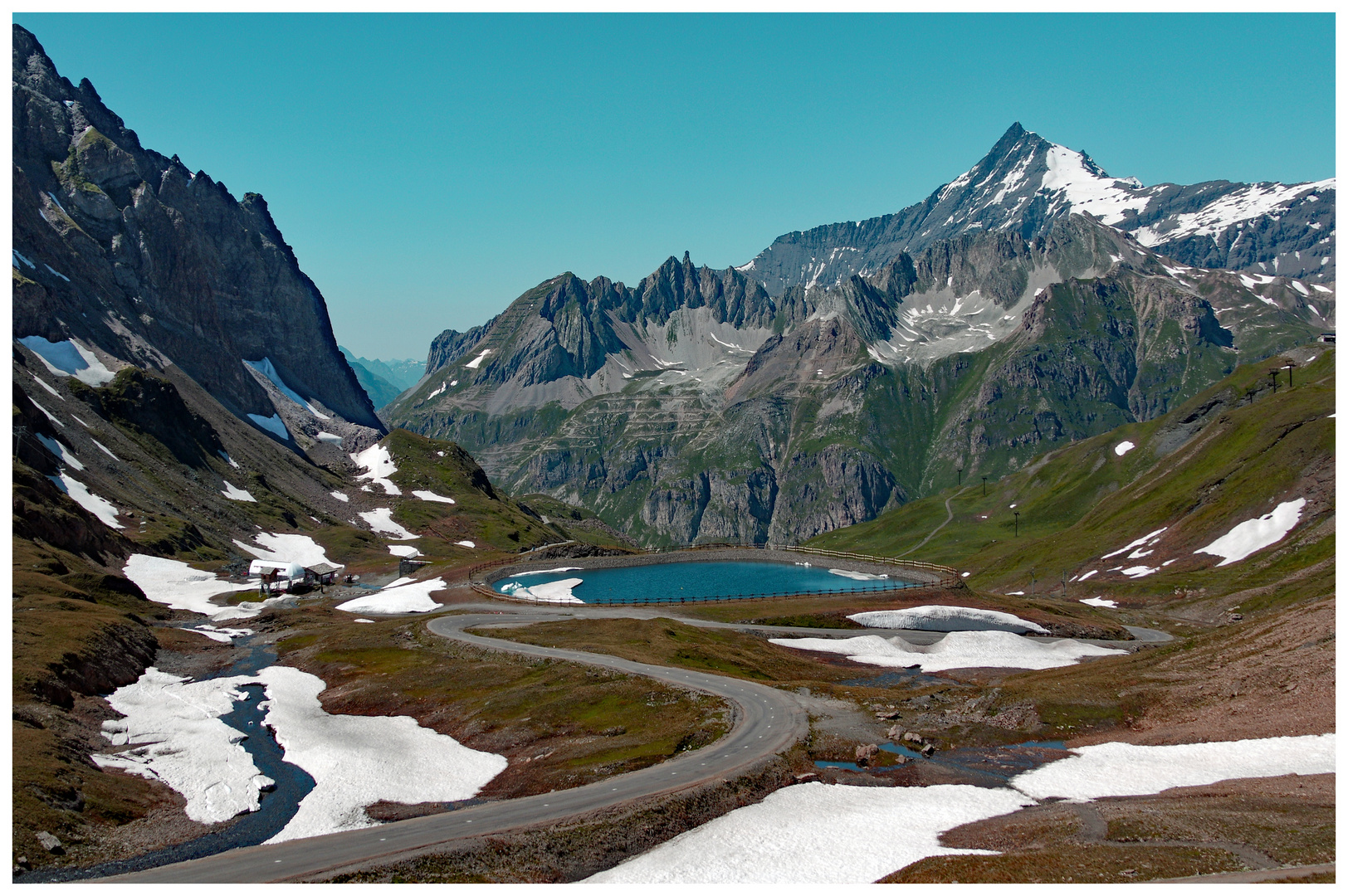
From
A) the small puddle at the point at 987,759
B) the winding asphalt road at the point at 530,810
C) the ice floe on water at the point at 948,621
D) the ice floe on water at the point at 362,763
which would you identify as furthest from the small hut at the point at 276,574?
the small puddle at the point at 987,759

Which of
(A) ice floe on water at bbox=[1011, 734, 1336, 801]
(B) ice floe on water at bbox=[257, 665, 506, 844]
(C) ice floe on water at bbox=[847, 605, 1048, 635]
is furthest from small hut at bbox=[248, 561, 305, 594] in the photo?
(A) ice floe on water at bbox=[1011, 734, 1336, 801]

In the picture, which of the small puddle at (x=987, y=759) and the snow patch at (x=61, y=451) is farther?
the snow patch at (x=61, y=451)

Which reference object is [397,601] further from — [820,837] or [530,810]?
[820,837]

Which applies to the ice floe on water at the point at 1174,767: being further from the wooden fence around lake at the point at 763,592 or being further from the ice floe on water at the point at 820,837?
the wooden fence around lake at the point at 763,592

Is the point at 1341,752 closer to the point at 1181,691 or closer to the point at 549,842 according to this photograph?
the point at 1181,691

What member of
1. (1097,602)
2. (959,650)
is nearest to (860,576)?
(1097,602)

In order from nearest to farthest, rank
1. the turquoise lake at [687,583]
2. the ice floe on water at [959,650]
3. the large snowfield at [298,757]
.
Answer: the large snowfield at [298,757], the ice floe on water at [959,650], the turquoise lake at [687,583]

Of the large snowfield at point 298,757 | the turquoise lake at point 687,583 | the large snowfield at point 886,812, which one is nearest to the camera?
the large snowfield at point 886,812
